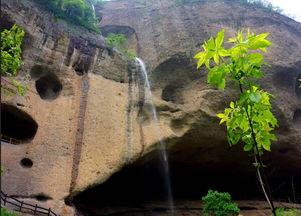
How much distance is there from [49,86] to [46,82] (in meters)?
0.20

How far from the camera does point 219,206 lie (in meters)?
11.0

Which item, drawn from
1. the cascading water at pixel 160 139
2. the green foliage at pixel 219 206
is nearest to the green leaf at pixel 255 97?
the green foliage at pixel 219 206

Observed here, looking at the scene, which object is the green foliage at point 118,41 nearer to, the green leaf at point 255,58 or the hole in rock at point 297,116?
the hole in rock at point 297,116

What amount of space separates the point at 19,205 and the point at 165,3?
15991mm

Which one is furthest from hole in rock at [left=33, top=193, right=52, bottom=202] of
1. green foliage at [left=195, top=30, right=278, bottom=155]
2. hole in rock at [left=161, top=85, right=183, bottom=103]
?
green foliage at [left=195, top=30, right=278, bottom=155]

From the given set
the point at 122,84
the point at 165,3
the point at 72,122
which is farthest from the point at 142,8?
the point at 72,122

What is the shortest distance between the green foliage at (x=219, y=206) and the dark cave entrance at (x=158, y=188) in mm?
3392

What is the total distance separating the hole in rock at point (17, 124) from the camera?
10.7 m

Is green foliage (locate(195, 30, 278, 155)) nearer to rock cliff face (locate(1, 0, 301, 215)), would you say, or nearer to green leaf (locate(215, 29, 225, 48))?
green leaf (locate(215, 29, 225, 48))

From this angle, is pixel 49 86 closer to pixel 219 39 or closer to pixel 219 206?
pixel 219 206

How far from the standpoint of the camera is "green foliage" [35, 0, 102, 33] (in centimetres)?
1361

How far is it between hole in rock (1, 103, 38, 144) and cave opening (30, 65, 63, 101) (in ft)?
5.02

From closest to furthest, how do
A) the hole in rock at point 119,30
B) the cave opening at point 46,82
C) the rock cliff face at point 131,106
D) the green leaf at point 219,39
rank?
the green leaf at point 219,39, the rock cliff face at point 131,106, the cave opening at point 46,82, the hole in rock at point 119,30

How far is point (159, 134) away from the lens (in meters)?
12.8
